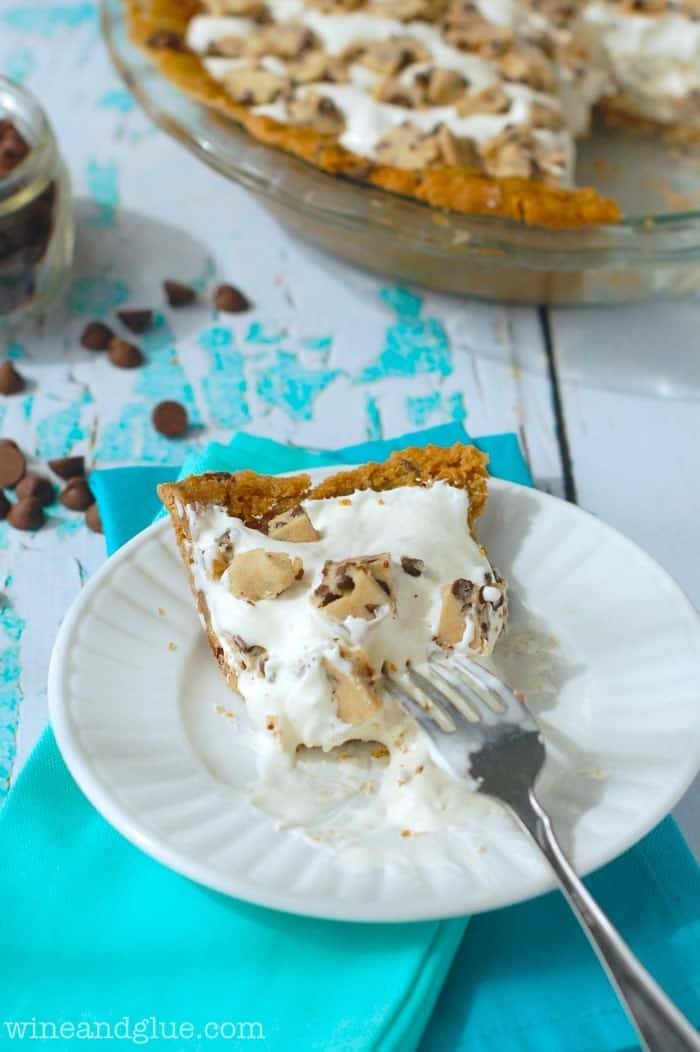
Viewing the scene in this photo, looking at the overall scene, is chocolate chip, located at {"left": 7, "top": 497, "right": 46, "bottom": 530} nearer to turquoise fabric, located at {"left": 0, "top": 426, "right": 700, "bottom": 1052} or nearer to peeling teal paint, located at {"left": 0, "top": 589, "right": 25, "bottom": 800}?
peeling teal paint, located at {"left": 0, "top": 589, "right": 25, "bottom": 800}

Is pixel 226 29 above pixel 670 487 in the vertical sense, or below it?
above

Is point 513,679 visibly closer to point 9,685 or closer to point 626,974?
point 626,974

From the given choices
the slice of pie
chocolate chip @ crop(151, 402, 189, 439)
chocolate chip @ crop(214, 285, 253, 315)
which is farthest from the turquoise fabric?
chocolate chip @ crop(214, 285, 253, 315)

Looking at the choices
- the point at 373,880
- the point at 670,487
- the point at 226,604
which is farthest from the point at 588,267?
the point at 373,880

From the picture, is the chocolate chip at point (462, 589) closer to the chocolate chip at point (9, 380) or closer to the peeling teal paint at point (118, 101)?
the chocolate chip at point (9, 380)

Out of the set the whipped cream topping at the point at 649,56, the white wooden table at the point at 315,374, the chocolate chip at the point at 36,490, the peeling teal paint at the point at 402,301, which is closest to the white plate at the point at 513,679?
the white wooden table at the point at 315,374

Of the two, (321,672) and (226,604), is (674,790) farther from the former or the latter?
(226,604)

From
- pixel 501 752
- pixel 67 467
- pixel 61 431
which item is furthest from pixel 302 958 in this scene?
pixel 61 431
